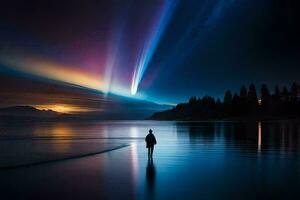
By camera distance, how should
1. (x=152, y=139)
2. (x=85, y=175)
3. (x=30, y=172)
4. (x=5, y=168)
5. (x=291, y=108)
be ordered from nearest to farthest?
1. (x=85, y=175)
2. (x=30, y=172)
3. (x=5, y=168)
4. (x=152, y=139)
5. (x=291, y=108)

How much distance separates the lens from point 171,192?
12672mm

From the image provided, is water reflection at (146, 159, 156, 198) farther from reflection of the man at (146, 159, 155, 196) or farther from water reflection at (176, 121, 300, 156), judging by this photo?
water reflection at (176, 121, 300, 156)

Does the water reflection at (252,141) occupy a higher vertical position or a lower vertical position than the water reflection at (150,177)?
higher

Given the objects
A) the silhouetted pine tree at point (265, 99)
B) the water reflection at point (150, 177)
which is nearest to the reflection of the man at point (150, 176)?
the water reflection at point (150, 177)

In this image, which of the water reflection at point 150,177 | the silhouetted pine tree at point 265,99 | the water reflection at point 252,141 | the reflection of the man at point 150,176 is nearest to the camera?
the water reflection at point 150,177

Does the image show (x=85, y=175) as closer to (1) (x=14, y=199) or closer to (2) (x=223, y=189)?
(1) (x=14, y=199)

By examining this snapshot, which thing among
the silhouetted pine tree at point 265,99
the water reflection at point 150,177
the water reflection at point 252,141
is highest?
the silhouetted pine tree at point 265,99

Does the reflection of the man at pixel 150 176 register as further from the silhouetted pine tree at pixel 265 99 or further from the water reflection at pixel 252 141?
the silhouetted pine tree at pixel 265 99

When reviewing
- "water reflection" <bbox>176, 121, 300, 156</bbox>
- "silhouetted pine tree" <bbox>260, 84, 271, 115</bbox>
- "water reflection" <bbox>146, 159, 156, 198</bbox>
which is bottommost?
"water reflection" <bbox>146, 159, 156, 198</bbox>

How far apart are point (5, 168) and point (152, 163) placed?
8.08 m

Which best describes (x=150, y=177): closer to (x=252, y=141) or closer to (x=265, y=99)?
(x=252, y=141)

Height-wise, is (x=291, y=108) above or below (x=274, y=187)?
above

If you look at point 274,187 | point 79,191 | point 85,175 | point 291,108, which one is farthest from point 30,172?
point 291,108

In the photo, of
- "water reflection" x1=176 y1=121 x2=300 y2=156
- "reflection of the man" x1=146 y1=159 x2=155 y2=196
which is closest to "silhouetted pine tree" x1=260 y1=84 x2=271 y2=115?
A: "water reflection" x1=176 y1=121 x2=300 y2=156
